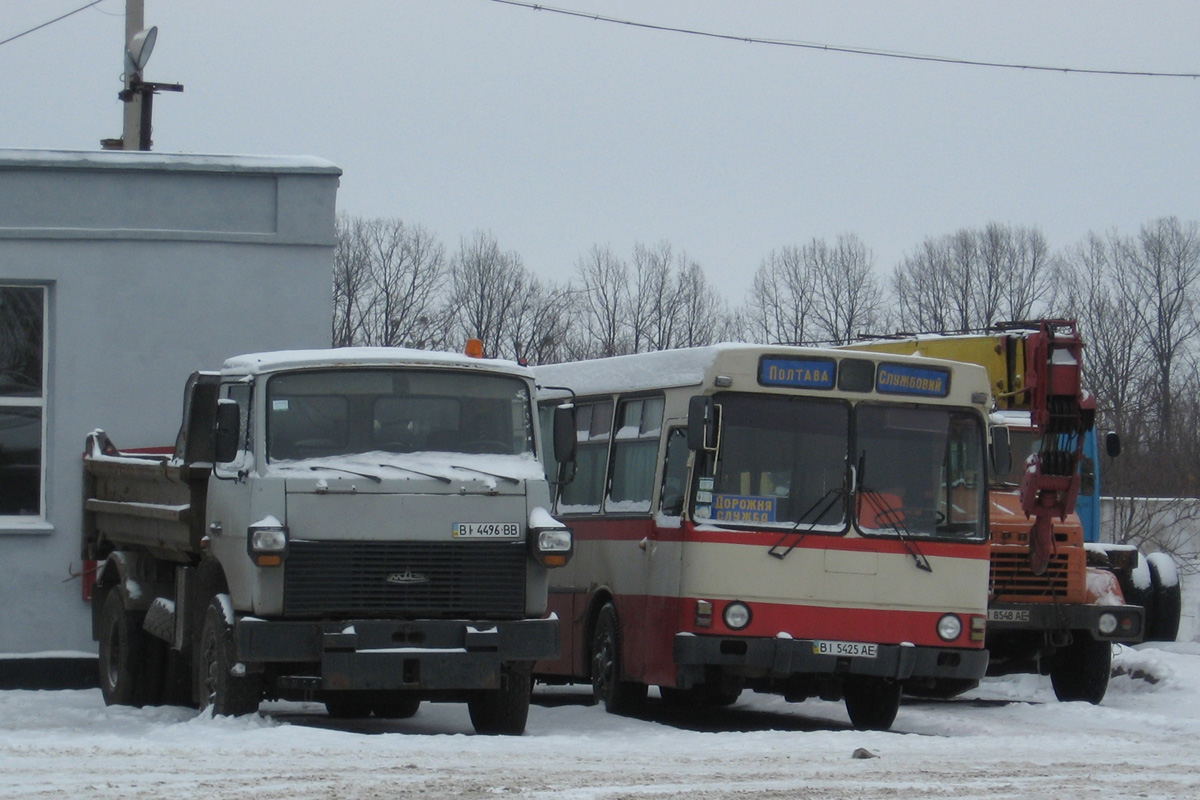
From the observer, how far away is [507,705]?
11906mm

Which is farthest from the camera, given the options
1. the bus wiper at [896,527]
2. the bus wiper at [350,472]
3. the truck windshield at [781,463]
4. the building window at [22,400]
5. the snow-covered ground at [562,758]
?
the building window at [22,400]

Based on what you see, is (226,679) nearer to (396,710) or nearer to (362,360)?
(362,360)

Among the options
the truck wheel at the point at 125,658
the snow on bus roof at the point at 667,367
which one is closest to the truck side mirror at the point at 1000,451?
the snow on bus roof at the point at 667,367

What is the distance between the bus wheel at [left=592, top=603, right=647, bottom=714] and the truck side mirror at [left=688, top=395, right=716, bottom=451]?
2.16m

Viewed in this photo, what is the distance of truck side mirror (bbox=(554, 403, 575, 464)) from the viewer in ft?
40.5

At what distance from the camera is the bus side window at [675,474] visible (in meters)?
13.3

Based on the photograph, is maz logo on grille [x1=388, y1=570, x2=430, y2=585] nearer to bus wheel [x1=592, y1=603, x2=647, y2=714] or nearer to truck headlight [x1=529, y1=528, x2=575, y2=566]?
truck headlight [x1=529, y1=528, x2=575, y2=566]

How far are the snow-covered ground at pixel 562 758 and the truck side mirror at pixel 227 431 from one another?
66.2 inches

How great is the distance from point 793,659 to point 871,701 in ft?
4.28

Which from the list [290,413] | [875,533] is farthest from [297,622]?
[875,533]

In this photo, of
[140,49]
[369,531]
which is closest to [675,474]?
[369,531]

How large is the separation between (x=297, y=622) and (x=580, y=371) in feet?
16.6

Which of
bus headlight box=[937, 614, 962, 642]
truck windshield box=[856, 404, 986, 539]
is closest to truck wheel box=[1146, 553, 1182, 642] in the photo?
truck windshield box=[856, 404, 986, 539]

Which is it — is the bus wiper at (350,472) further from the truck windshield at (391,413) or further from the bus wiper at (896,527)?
the bus wiper at (896,527)
